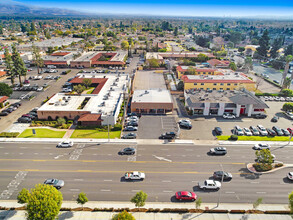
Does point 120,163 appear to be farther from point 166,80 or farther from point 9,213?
point 166,80

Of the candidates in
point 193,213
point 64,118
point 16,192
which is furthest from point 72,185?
point 64,118

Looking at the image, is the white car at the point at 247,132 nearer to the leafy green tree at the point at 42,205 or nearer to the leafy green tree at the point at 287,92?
the leafy green tree at the point at 287,92

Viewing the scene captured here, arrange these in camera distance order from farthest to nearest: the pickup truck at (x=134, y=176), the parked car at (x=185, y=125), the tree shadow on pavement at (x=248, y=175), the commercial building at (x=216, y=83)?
the commercial building at (x=216, y=83) < the parked car at (x=185, y=125) < the tree shadow on pavement at (x=248, y=175) < the pickup truck at (x=134, y=176)

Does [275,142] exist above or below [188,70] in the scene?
below

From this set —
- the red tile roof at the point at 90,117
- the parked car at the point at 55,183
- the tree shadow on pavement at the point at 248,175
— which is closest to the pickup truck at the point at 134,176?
the parked car at the point at 55,183

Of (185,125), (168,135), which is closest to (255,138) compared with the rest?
(185,125)
